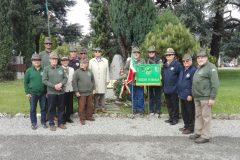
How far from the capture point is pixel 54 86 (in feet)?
27.0

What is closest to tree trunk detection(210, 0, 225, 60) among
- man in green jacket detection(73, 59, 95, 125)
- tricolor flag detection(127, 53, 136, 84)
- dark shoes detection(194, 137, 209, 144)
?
tricolor flag detection(127, 53, 136, 84)

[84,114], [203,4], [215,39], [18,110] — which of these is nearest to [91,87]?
[84,114]

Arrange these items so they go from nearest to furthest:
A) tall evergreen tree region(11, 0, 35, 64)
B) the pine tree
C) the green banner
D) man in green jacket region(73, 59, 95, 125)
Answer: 1. man in green jacket region(73, 59, 95, 125)
2. the green banner
3. the pine tree
4. tall evergreen tree region(11, 0, 35, 64)

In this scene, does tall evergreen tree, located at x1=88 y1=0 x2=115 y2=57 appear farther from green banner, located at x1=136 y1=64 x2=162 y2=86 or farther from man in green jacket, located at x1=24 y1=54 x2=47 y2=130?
man in green jacket, located at x1=24 y1=54 x2=47 y2=130

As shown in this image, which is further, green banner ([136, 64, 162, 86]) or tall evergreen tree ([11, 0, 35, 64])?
tall evergreen tree ([11, 0, 35, 64])

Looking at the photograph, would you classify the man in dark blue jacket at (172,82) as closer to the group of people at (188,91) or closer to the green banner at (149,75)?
the group of people at (188,91)

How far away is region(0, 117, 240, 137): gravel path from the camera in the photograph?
26.0 feet

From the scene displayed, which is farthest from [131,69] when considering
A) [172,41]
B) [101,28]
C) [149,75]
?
[101,28]

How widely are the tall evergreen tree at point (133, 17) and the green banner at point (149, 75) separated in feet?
12.4

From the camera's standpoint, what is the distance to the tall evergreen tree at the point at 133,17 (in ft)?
43.5

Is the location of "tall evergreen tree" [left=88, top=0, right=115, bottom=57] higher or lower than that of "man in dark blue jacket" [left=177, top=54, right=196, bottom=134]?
higher

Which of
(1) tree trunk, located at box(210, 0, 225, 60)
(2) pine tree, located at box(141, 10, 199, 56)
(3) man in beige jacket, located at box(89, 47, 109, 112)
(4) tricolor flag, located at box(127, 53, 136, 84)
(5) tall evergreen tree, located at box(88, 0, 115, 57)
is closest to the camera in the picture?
(3) man in beige jacket, located at box(89, 47, 109, 112)

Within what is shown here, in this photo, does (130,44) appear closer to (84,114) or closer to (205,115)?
(84,114)

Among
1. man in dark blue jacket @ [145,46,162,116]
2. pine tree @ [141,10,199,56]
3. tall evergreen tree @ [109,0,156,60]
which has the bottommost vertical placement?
man in dark blue jacket @ [145,46,162,116]
